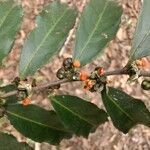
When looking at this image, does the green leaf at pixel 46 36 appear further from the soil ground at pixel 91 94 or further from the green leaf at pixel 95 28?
the soil ground at pixel 91 94

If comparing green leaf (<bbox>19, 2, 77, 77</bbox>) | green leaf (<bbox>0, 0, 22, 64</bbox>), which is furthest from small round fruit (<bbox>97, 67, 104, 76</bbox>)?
green leaf (<bbox>0, 0, 22, 64</bbox>)

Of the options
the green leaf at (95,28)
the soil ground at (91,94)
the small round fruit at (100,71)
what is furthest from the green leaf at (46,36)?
the soil ground at (91,94)

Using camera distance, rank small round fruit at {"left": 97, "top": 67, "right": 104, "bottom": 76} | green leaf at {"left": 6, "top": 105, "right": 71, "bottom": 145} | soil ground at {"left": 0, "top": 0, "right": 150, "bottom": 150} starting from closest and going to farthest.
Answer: small round fruit at {"left": 97, "top": 67, "right": 104, "bottom": 76}
green leaf at {"left": 6, "top": 105, "right": 71, "bottom": 145}
soil ground at {"left": 0, "top": 0, "right": 150, "bottom": 150}

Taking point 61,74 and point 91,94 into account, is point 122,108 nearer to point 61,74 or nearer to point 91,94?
point 61,74

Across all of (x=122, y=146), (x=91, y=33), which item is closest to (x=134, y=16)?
(x=122, y=146)

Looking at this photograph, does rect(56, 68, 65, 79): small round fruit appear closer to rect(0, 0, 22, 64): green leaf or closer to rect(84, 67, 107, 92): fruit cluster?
rect(84, 67, 107, 92): fruit cluster

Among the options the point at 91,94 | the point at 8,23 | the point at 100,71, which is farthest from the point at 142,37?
the point at 91,94
